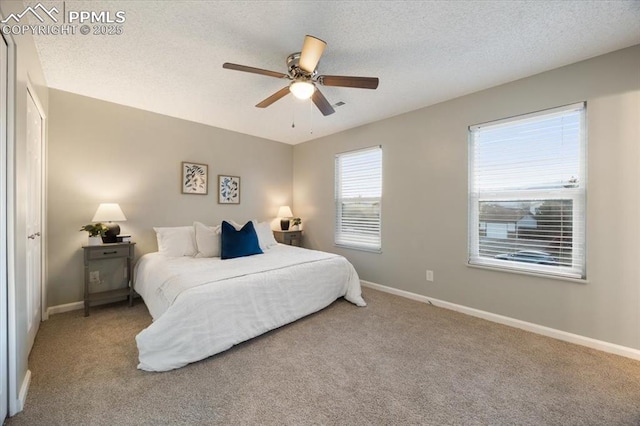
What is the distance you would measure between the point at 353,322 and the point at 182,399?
5.37ft

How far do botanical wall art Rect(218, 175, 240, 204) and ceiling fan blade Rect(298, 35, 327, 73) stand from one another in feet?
8.90

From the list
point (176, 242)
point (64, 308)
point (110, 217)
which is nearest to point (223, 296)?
point (176, 242)

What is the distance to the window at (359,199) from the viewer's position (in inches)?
153

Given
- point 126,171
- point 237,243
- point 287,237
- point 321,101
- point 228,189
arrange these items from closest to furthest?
point 321,101
point 237,243
point 126,171
point 228,189
point 287,237

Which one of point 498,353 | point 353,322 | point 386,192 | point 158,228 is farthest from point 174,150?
point 498,353

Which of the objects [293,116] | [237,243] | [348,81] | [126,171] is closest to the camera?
[348,81]

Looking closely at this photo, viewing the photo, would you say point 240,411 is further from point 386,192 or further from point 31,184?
point 386,192

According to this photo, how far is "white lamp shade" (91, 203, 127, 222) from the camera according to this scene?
9.53 ft

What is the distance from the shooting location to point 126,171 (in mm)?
3326

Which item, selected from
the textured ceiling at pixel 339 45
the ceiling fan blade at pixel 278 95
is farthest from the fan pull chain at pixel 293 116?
the ceiling fan blade at pixel 278 95

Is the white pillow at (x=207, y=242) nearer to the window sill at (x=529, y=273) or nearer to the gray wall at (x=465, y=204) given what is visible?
the gray wall at (x=465, y=204)

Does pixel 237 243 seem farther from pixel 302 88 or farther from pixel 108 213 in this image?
pixel 302 88

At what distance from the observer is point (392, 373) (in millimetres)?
1898

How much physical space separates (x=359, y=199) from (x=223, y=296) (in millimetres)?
2575
